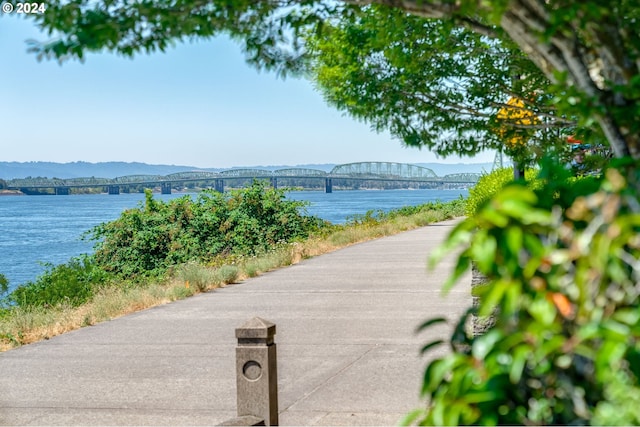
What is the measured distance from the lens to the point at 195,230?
25.7m

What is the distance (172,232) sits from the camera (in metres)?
25.6

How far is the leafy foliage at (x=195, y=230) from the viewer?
2495 centimetres

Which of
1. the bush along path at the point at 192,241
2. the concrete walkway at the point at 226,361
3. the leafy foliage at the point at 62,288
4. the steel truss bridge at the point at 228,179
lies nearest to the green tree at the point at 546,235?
the concrete walkway at the point at 226,361

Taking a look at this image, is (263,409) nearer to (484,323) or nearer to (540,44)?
(484,323)

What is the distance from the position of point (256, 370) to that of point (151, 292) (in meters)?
9.70

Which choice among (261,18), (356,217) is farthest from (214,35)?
(356,217)

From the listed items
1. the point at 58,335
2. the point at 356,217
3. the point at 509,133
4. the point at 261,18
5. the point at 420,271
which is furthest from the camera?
the point at 356,217

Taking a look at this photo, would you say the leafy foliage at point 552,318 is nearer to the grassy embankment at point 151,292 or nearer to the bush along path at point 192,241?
the grassy embankment at point 151,292

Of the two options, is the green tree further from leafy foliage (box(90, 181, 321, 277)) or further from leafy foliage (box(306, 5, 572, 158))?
leafy foliage (box(90, 181, 321, 277))

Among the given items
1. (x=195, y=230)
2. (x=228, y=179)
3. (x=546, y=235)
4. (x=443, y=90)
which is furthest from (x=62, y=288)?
(x=228, y=179)

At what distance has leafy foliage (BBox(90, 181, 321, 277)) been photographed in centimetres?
2495

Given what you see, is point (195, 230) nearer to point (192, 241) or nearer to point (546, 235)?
point (192, 241)

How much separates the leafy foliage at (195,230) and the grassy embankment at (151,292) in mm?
1141

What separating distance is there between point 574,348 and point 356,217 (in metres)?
32.9
